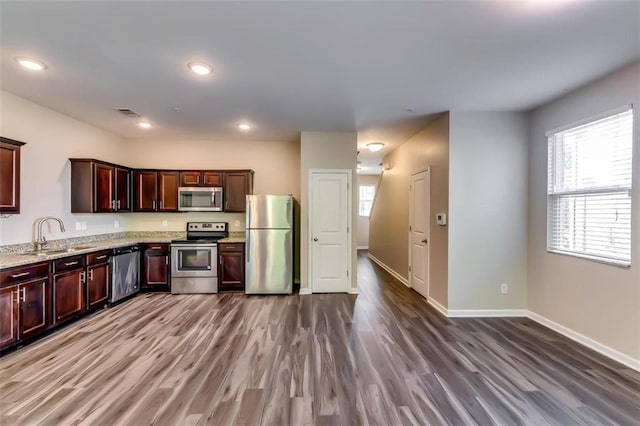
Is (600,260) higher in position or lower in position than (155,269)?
higher

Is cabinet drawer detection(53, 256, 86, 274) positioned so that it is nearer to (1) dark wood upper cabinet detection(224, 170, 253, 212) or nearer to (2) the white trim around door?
(1) dark wood upper cabinet detection(224, 170, 253, 212)

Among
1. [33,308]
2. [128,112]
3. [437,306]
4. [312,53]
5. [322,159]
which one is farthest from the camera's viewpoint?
[322,159]

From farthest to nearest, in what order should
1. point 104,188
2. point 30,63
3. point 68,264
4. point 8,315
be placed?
point 104,188, point 68,264, point 8,315, point 30,63

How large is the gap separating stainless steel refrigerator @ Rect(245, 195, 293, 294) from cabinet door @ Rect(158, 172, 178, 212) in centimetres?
146

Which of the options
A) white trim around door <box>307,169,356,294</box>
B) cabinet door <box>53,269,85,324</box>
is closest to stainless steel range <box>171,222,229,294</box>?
cabinet door <box>53,269,85,324</box>

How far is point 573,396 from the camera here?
88.6 inches

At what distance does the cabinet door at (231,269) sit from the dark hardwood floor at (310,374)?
1.11 m

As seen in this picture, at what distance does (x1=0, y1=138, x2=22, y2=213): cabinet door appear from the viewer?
3.01m

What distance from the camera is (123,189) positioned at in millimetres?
4910

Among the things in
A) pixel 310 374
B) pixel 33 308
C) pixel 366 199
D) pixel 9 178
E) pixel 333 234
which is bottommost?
pixel 310 374

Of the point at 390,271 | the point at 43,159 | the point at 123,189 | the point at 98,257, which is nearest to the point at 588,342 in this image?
the point at 390,271

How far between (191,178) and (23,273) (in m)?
2.69

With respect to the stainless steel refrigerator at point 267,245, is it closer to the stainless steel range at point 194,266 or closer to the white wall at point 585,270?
the stainless steel range at point 194,266

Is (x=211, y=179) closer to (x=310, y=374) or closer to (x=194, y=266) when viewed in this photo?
(x=194, y=266)
